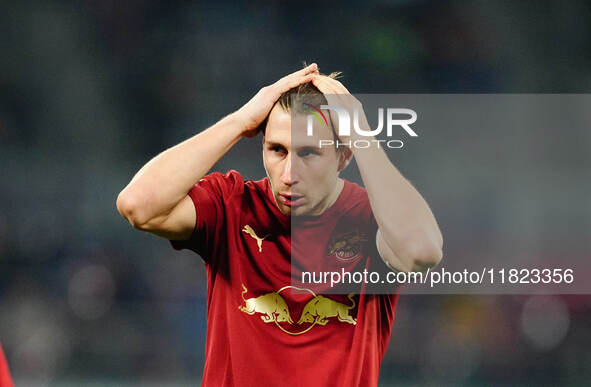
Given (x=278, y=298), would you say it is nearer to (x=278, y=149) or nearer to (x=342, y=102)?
(x=278, y=149)

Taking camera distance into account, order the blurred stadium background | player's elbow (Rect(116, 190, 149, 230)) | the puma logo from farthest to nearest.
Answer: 1. the blurred stadium background
2. the puma logo
3. player's elbow (Rect(116, 190, 149, 230))

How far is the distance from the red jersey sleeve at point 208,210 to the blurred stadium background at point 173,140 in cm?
265

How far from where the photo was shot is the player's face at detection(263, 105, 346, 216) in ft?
6.14

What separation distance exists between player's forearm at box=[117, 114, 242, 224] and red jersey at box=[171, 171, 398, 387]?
99 millimetres

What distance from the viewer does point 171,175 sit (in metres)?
1.78

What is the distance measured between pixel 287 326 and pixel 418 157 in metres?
3.17

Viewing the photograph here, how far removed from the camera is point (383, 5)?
525 cm

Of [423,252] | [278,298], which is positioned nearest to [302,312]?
[278,298]

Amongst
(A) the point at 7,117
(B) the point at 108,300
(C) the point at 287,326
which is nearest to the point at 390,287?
(C) the point at 287,326

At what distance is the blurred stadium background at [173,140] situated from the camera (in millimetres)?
4602

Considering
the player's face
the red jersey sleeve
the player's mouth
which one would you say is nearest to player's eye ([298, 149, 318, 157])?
the player's face

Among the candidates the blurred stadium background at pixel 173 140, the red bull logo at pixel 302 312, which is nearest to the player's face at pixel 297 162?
the red bull logo at pixel 302 312

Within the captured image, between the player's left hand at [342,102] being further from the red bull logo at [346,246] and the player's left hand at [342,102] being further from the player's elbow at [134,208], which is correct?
the player's elbow at [134,208]

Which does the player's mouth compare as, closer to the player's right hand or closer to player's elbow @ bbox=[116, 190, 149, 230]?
the player's right hand
